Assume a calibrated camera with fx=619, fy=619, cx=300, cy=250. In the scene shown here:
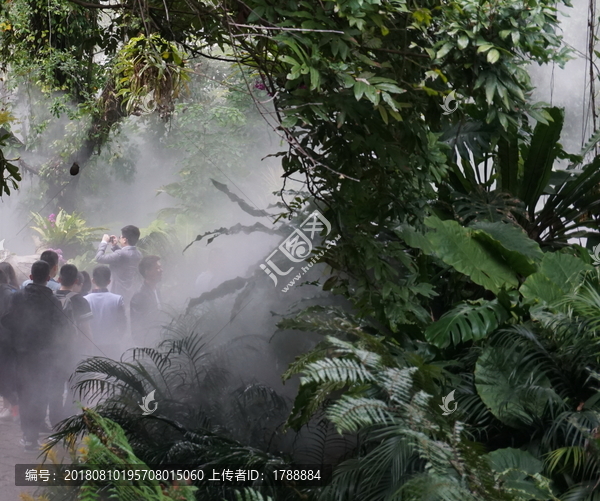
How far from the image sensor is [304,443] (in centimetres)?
312

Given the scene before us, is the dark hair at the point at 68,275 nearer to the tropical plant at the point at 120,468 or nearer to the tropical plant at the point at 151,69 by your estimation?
the tropical plant at the point at 151,69

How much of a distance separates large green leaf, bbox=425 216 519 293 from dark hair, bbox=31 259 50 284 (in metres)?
A: 1.90

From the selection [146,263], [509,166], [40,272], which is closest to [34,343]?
[40,272]

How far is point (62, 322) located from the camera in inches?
121

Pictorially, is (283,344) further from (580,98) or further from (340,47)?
(580,98)

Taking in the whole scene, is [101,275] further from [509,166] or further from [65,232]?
[509,166]

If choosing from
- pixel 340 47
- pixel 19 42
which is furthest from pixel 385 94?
pixel 19 42

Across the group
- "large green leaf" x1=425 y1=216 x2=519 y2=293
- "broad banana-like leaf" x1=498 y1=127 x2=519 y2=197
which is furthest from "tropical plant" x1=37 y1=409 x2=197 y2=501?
"broad banana-like leaf" x1=498 y1=127 x2=519 y2=197

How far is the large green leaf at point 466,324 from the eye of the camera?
2693 mm

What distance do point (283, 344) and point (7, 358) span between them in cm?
139

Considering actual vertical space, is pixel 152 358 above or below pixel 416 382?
above

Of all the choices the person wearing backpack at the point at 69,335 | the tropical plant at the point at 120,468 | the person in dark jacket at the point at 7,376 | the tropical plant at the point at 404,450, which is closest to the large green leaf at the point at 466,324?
the tropical plant at the point at 404,450

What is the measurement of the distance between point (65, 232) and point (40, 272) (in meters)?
0.24

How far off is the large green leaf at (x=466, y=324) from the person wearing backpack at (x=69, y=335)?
1685 millimetres
